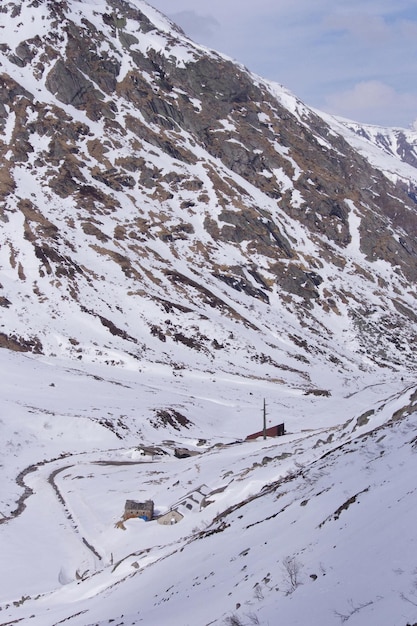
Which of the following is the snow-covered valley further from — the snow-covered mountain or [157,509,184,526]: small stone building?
[157,509,184,526]: small stone building

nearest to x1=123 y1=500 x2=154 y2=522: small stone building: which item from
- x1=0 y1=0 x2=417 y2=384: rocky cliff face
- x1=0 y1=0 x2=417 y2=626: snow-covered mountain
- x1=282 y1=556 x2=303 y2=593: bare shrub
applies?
x1=0 y1=0 x2=417 y2=626: snow-covered mountain

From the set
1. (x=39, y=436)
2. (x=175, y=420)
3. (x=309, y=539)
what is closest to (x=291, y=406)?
(x=175, y=420)

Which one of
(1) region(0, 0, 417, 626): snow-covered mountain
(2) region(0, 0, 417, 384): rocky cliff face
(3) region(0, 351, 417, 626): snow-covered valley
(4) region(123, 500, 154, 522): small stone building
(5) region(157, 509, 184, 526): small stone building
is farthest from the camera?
(2) region(0, 0, 417, 384): rocky cliff face

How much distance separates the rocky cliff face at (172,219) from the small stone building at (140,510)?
4795 centimetres

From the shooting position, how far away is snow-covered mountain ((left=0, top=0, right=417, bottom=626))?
14.0m

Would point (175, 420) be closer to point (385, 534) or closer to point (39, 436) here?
point (39, 436)

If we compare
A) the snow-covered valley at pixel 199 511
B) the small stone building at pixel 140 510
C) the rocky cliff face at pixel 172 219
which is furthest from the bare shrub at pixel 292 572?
the rocky cliff face at pixel 172 219

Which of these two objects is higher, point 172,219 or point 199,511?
point 172,219

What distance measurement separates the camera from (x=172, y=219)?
123 m

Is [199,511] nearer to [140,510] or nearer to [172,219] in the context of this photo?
[140,510]

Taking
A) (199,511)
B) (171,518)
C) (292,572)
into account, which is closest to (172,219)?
A: (171,518)

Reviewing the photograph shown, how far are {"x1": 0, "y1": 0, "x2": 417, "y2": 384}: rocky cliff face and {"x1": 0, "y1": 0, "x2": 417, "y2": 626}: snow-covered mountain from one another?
1.71ft

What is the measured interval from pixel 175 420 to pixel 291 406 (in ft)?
49.0

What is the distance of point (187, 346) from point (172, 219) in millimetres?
44370
